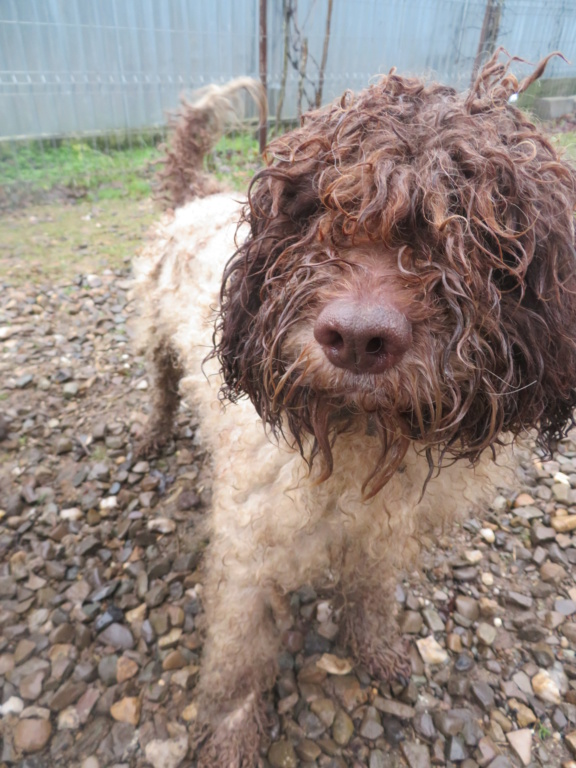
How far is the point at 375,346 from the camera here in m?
1.24

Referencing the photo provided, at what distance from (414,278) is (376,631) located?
1.86m

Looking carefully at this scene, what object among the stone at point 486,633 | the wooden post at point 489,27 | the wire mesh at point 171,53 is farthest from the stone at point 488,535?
the wooden post at point 489,27

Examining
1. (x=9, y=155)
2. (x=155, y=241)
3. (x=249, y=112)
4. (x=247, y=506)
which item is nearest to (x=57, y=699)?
(x=247, y=506)

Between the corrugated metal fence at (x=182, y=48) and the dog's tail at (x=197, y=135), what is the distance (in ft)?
12.2

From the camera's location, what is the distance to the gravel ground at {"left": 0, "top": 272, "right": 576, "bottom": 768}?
7.45ft

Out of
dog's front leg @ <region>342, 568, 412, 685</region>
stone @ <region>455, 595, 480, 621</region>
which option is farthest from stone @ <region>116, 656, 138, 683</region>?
stone @ <region>455, 595, 480, 621</region>

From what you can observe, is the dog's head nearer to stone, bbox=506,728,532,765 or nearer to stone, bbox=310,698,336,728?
stone, bbox=310,698,336,728

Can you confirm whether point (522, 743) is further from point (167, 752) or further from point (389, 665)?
point (167, 752)

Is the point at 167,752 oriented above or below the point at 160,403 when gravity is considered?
below

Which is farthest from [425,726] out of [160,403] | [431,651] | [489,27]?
[489,27]

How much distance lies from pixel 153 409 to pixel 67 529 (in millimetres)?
927

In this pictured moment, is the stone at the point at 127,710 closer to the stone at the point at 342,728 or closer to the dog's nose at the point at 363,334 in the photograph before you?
the stone at the point at 342,728

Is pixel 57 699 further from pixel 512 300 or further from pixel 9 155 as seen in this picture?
pixel 9 155

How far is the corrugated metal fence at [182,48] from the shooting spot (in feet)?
22.6
